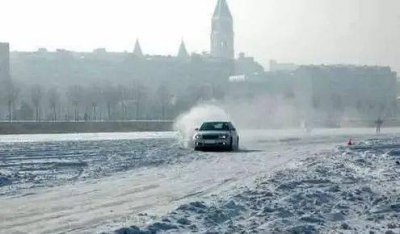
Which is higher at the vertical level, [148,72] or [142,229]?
[148,72]

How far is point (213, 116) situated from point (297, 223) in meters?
44.4

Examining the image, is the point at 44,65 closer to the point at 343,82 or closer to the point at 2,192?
the point at 343,82

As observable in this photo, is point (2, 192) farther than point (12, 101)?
No

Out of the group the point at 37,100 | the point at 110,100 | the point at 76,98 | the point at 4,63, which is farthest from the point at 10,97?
the point at 4,63

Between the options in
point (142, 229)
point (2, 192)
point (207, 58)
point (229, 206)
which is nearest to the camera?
point (142, 229)

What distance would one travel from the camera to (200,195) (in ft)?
48.8

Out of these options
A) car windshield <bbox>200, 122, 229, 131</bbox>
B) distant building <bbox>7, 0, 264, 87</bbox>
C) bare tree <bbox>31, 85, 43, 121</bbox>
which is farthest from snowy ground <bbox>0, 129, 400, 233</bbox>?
distant building <bbox>7, 0, 264, 87</bbox>

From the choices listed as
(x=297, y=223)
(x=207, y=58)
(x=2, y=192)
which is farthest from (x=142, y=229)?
(x=207, y=58)

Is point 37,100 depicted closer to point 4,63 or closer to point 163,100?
point 163,100

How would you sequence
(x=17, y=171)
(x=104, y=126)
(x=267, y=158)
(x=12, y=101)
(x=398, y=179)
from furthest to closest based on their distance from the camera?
(x=12, y=101) < (x=104, y=126) < (x=267, y=158) < (x=17, y=171) < (x=398, y=179)

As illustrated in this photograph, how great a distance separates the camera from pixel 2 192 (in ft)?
52.2

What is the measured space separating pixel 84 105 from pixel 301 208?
354 feet

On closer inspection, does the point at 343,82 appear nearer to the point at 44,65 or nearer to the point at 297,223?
the point at 44,65

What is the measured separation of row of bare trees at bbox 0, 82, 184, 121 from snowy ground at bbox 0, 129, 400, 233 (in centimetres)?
8442
